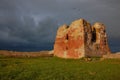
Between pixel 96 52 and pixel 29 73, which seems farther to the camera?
pixel 96 52

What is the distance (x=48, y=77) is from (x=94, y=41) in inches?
1624

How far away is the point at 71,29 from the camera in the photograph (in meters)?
62.8

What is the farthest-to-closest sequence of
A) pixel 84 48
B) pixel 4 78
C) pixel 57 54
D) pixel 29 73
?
pixel 57 54
pixel 84 48
pixel 29 73
pixel 4 78

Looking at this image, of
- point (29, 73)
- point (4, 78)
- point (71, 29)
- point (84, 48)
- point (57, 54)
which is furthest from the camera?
point (57, 54)

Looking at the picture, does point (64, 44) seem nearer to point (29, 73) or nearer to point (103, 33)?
point (103, 33)

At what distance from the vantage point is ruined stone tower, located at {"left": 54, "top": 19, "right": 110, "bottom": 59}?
193ft

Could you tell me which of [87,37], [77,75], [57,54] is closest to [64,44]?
[57,54]

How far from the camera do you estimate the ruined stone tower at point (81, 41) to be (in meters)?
58.8

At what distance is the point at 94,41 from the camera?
6316cm

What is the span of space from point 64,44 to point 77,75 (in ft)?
134

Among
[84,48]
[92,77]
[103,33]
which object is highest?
[103,33]

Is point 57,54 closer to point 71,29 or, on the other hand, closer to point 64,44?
point 64,44

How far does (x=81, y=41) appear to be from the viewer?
58844 millimetres

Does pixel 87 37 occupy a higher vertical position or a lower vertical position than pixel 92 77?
higher
